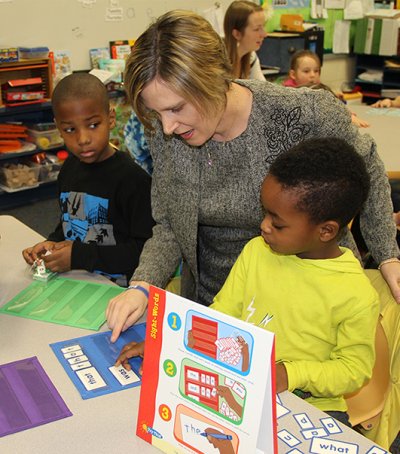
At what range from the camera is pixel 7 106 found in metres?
4.13

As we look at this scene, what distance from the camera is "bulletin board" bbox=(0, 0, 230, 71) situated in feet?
13.6

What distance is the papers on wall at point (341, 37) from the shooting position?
6.52 meters

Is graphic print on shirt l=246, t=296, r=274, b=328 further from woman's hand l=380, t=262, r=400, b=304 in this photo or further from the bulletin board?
the bulletin board

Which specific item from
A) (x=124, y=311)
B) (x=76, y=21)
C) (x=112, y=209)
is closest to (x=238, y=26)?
(x=76, y=21)

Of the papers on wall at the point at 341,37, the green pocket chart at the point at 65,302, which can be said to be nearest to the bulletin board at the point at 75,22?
the papers on wall at the point at 341,37

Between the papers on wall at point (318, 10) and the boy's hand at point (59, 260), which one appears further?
the papers on wall at point (318, 10)

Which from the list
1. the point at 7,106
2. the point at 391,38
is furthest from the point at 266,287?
the point at 391,38

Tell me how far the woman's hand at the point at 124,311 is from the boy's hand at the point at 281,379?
14.5 inches

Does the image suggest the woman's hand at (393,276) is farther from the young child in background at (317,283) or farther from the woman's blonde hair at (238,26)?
the woman's blonde hair at (238,26)

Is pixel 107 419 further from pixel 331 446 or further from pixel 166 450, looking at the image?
pixel 331 446

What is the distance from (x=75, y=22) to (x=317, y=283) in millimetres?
3829

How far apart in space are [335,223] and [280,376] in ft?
1.09

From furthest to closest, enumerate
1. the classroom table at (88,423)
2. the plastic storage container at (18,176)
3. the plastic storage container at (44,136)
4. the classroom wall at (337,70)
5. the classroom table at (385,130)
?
the classroom wall at (337,70), the plastic storage container at (44,136), the plastic storage container at (18,176), the classroom table at (385,130), the classroom table at (88,423)

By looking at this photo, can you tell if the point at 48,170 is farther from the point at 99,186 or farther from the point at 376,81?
the point at 376,81
